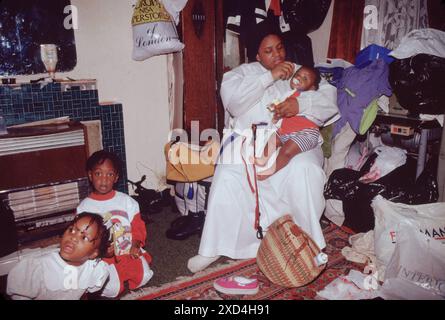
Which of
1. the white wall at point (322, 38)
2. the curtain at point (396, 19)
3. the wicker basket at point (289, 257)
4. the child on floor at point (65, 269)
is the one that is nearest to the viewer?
the child on floor at point (65, 269)

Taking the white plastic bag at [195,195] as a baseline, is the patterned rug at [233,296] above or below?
below

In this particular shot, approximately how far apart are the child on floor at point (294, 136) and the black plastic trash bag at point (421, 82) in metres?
0.62

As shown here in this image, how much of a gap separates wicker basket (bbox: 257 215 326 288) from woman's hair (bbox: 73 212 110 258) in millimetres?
951

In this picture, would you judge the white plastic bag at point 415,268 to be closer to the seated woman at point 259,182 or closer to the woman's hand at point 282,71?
the seated woman at point 259,182

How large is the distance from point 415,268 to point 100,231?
5.82 ft

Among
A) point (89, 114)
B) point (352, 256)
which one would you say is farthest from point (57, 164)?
point (352, 256)

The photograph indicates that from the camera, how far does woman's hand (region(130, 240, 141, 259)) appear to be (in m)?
1.99

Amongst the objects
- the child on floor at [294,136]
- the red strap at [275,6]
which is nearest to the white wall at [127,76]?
the red strap at [275,6]

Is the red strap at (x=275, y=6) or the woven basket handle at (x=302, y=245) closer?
the woven basket handle at (x=302, y=245)

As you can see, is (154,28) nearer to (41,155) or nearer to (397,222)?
(41,155)

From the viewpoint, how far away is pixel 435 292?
5.93 feet

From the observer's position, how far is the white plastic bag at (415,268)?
181 centimetres

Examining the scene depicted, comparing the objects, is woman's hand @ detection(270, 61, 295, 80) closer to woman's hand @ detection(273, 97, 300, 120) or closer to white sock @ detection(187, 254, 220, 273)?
woman's hand @ detection(273, 97, 300, 120)
